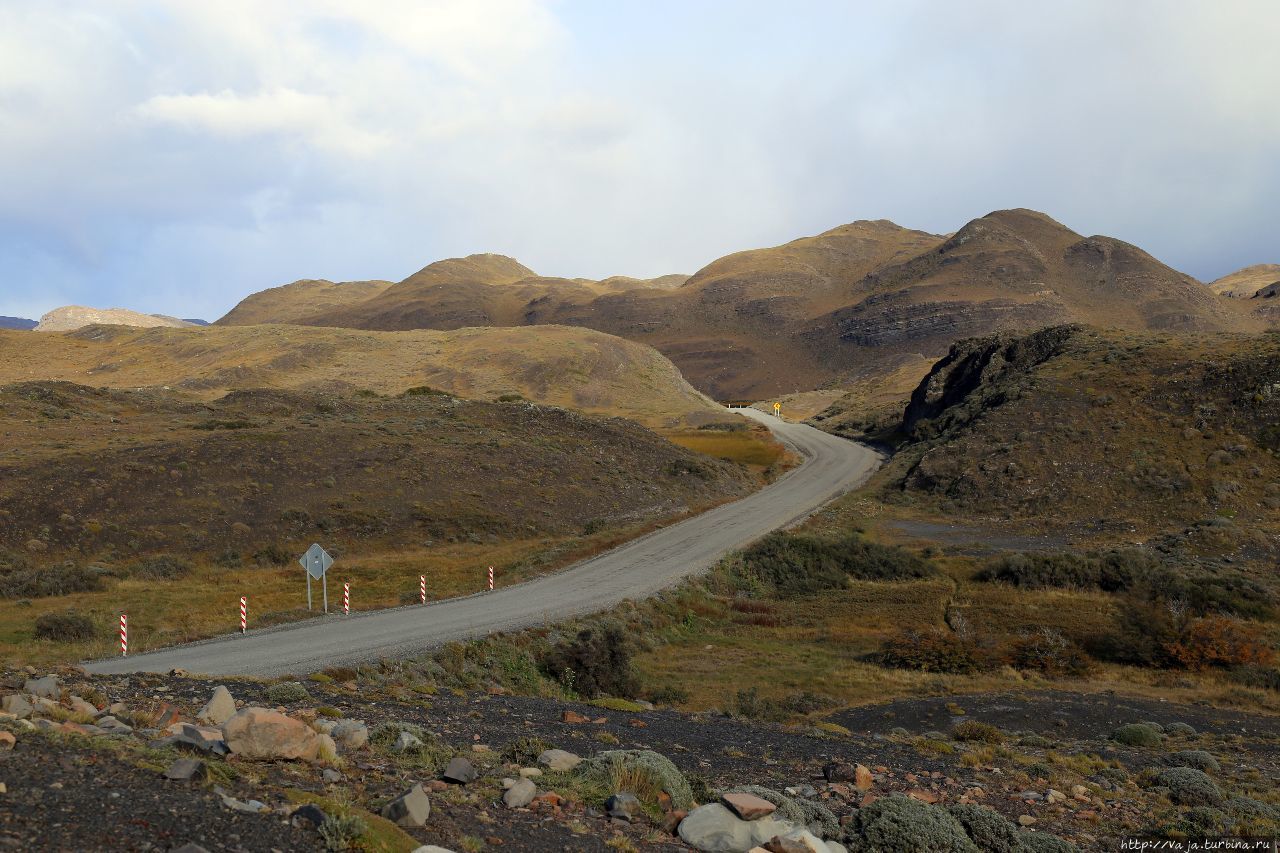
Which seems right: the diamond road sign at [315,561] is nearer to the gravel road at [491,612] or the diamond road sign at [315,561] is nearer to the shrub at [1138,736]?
the gravel road at [491,612]

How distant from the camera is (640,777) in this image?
880cm

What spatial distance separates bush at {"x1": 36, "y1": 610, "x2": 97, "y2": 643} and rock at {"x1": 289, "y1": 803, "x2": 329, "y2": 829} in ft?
59.8

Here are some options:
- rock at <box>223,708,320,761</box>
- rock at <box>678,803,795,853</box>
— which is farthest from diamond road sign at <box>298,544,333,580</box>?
rock at <box>678,803,795,853</box>

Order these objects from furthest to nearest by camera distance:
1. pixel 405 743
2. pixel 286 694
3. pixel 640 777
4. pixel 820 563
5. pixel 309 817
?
pixel 820 563, pixel 286 694, pixel 405 743, pixel 640 777, pixel 309 817

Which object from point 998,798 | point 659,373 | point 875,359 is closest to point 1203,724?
point 998,798

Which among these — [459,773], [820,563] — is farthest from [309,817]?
[820,563]

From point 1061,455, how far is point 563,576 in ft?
115

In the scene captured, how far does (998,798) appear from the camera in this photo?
10227 millimetres

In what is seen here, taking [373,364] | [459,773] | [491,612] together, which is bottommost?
[491,612]

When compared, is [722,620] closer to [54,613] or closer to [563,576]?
[563,576]

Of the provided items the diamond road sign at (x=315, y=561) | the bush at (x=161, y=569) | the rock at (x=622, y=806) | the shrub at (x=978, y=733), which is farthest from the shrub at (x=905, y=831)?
the bush at (x=161, y=569)

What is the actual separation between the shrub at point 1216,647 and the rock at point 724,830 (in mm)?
19458

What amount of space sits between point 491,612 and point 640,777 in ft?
50.8

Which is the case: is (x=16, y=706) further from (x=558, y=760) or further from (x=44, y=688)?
(x=558, y=760)
